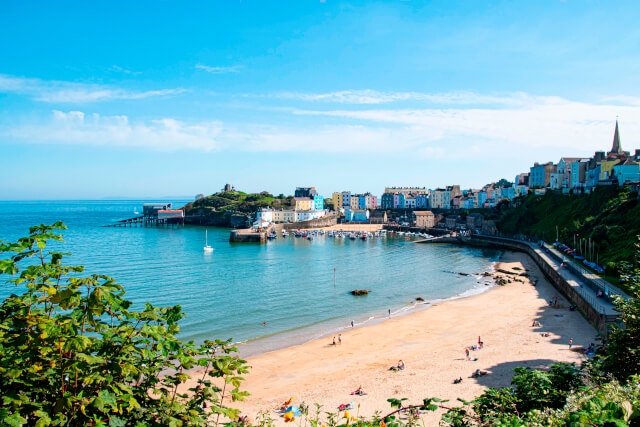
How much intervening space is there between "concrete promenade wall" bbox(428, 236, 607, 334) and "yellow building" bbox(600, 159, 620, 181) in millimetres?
19754

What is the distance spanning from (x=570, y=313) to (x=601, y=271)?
30.6ft

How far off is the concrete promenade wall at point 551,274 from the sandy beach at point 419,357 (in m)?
0.86

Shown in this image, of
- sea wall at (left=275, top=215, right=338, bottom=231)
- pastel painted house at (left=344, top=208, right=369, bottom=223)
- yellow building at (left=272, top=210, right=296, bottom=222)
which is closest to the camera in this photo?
sea wall at (left=275, top=215, right=338, bottom=231)

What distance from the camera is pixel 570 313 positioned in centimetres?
3034

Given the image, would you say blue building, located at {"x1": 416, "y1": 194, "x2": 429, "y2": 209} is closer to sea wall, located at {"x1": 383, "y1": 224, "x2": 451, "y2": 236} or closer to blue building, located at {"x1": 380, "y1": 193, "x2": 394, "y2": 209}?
blue building, located at {"x1": 380, "y1": 193, "x2": 394, "y2": 209}

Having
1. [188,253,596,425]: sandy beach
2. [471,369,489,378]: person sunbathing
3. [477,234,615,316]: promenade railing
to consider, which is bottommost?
[188,253,596,425]: sandy beach

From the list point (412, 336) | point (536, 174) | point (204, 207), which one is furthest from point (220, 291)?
point (204, 207)

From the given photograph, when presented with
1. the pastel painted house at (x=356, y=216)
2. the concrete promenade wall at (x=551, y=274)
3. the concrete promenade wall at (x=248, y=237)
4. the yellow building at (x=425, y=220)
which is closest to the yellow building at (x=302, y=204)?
the pastel painted house at (x=356, y=216)

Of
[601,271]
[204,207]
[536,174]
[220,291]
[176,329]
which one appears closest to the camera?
[176,329]

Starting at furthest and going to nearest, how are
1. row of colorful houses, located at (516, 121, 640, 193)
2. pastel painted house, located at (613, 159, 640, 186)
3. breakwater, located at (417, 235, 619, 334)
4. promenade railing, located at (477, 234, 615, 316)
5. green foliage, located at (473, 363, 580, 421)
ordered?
row of colorful houses, located at (516, 121, 640, 193) < pastel painted house, located at (613, 159, 640, 186) < promenade railing, located at (477, 234, 615, 316) < breakwater, located at (417, 235, 619, 334) < green foliage, located at (473, 363, 580, 421)

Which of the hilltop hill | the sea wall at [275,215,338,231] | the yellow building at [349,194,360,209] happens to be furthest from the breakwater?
the yellow building at [349,194,360,209]

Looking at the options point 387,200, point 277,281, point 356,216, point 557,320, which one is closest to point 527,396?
point 557,320

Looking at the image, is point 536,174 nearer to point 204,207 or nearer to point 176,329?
point 204,207

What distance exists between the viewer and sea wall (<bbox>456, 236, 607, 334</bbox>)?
26.0m
